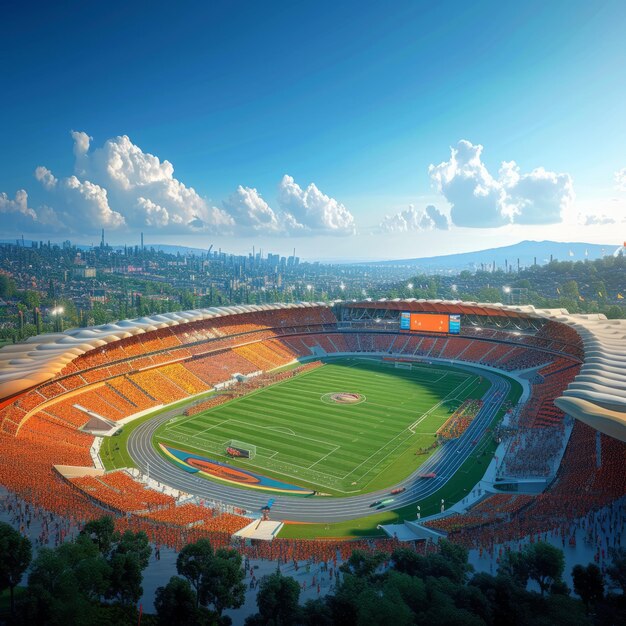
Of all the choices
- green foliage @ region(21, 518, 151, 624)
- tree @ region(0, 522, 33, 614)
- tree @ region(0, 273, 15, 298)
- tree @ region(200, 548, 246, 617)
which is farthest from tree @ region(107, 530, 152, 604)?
tree @ region(0, 273, 15, 298)

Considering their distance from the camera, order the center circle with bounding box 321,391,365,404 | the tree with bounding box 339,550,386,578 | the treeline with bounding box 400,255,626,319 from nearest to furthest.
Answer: the tree with bounding box 339,550,386,578 → the center circle with bounding box 321,391,365,404 → the treeline with bounding box 400,255,626,319

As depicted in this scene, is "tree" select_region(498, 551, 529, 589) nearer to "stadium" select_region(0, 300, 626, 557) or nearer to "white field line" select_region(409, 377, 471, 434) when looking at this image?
"stadium" select_region(0, 300, 626, 557)

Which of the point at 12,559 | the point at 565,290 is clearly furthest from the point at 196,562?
the point at 565,290

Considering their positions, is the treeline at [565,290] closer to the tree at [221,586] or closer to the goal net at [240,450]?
the goal net at [240,450]

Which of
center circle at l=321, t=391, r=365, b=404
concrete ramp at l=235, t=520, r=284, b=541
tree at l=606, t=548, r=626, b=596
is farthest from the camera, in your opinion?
center circle at l=321, t=391, r=365, b=404

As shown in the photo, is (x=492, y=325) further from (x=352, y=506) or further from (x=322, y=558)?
(x=322, y=558)

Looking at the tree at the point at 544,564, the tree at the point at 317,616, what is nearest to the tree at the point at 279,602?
the tree at the point at 317,616

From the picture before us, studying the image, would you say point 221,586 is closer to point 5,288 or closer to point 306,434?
point 306,434
